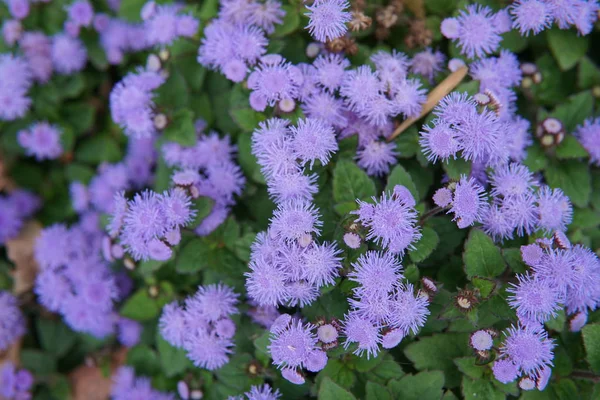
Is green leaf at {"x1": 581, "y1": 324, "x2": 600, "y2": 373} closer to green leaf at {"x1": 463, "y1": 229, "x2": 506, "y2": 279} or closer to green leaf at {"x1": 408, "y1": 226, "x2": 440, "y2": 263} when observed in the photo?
green leaf at {"x1": 463, "y1": 229, "x2": 506, "y2": 279}

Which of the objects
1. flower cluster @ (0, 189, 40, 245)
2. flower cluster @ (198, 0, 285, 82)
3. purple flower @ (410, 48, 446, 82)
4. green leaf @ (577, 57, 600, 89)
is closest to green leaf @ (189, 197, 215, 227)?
flower cluster @ (198, 0, 285, 82)

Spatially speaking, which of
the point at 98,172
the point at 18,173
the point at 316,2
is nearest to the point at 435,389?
the point at 316,2

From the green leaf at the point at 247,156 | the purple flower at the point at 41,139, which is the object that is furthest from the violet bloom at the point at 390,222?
the purple flower at the point at 41,139

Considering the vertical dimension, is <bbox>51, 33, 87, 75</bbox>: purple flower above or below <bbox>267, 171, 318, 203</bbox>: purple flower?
below

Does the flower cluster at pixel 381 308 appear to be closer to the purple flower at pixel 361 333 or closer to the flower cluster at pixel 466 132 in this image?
the purple flower at pixel 361 333

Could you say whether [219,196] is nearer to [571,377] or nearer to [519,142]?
[519,142]
